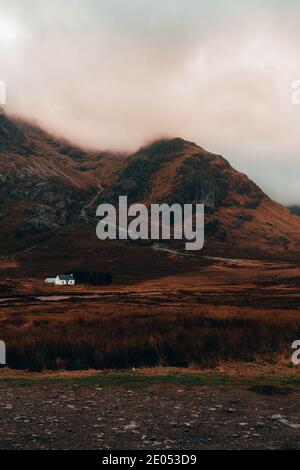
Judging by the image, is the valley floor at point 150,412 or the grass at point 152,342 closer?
the valley floor at point 150,412

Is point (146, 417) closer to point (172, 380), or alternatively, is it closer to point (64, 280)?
point (172, 380)

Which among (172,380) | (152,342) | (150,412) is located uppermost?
(150,412)

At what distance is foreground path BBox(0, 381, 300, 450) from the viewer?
650 inches

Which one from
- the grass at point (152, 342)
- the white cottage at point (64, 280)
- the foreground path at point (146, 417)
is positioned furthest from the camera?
the white cottage at point (64, 280)

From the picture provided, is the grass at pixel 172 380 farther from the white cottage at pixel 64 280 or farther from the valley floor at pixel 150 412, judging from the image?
the white cottage at pixel 64 280

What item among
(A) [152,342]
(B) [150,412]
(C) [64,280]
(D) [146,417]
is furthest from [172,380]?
(C) [64,280]

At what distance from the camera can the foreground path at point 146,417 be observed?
54.1 feet

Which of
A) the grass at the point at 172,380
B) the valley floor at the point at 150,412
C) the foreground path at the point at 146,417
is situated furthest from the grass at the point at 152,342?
the foreground path at the point at 146,417

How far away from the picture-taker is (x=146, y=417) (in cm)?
1945

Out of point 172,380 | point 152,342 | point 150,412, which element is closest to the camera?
point 150,412

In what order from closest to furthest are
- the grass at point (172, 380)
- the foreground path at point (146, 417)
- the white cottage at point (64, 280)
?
the foreground path at point (146, 417) → the grass at point (172, 380) → the white cottage at point (64, 280)
